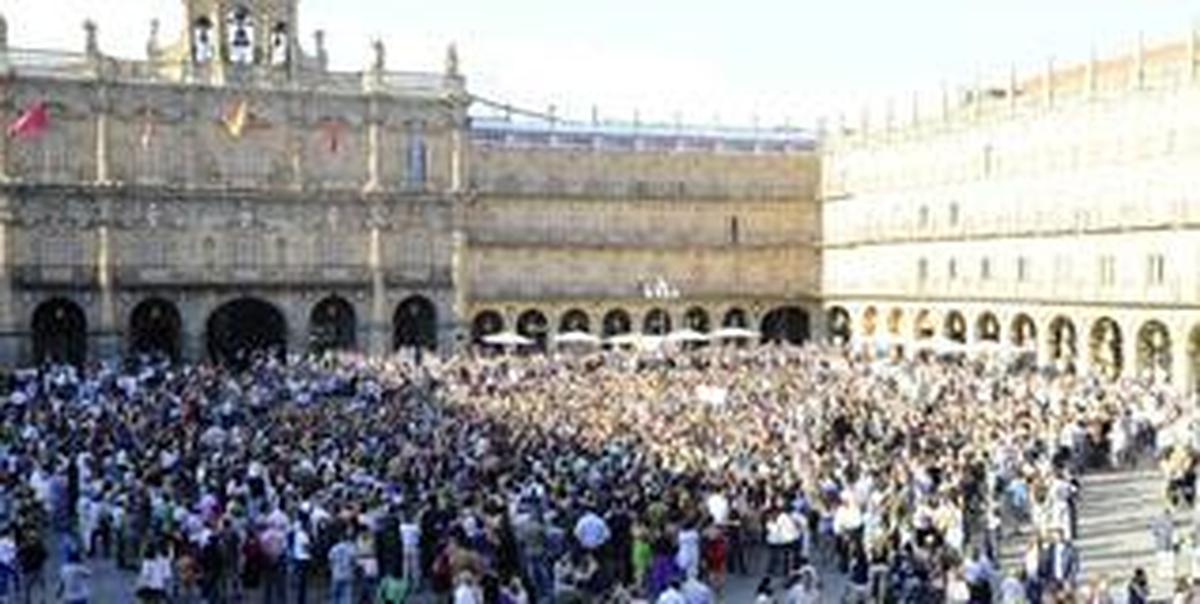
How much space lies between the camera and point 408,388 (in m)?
46.9

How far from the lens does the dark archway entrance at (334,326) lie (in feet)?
225

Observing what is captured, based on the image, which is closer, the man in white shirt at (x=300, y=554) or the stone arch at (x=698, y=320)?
the man in white shirt at (x=300, y=554)

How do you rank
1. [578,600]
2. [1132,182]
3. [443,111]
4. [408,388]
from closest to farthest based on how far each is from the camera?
[578,600] → [408,388] → [1132,182] → [443,111]

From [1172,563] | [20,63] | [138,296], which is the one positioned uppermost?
[20,63]

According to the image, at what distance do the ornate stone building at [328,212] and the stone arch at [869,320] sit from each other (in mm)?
3512

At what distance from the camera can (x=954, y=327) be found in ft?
234

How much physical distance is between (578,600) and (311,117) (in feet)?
163

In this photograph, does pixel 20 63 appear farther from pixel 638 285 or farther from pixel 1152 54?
pixel 1152 54

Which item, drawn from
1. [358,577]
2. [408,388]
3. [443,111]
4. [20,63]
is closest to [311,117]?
[443,111]

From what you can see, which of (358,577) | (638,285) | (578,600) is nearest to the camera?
(578,600)

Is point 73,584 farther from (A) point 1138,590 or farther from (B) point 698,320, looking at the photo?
(B) point 698,320

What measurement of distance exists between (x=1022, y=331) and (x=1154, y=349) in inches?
258

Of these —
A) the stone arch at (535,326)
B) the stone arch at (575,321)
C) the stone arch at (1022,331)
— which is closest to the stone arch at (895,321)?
the stone arch at (1022,331)

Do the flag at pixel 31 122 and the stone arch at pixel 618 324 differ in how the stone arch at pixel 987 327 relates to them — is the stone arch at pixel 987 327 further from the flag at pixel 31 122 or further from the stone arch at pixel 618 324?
the flag at pixel 31 122
